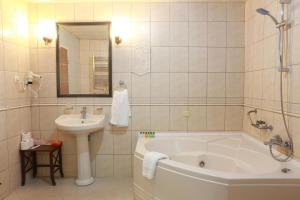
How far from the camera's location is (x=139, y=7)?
109 inches

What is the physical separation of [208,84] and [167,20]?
1008 millimetres

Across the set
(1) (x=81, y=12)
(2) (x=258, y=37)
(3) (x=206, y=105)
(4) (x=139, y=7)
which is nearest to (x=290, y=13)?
(2) (x=258, y=37)

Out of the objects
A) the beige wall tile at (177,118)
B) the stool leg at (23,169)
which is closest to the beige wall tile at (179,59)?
the beige wall tile at (177,118)

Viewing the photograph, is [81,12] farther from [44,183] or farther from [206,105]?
[44,183]

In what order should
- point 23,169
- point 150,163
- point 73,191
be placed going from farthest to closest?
point 23,169, point 73,191, point 150,163

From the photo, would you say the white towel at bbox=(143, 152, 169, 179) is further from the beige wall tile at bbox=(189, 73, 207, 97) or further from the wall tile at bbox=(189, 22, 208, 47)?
the wall tile at bbox=(189, 22, 208, 47)

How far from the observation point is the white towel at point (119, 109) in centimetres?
269

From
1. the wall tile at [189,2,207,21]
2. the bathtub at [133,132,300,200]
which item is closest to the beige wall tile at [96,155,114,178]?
the bathtub at [133,132,300,200]

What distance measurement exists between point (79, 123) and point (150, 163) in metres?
1.20

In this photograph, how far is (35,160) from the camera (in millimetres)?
2840

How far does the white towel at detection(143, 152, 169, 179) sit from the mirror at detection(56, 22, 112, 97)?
118 centimetres

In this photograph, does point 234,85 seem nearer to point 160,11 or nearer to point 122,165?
point 160,11

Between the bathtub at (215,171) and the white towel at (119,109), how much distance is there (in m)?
0.35

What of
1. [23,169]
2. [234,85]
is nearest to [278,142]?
[234,85]
